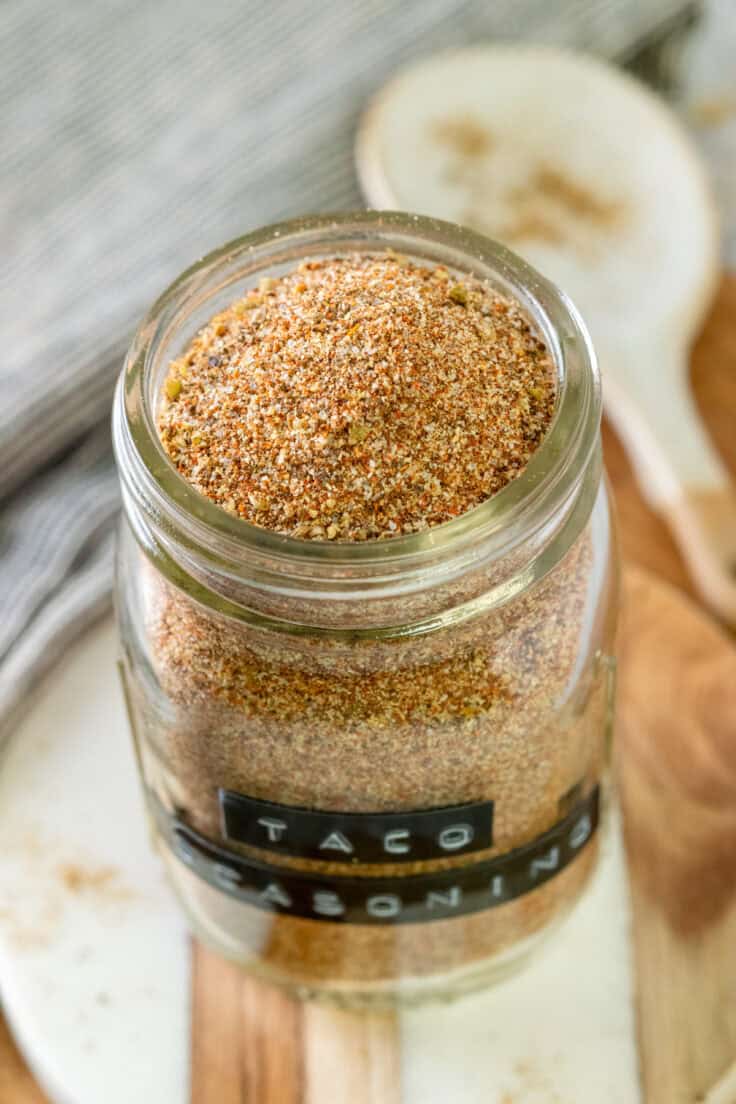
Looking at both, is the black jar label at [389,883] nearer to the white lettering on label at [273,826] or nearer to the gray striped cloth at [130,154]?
the white lettering on label at [273,826]

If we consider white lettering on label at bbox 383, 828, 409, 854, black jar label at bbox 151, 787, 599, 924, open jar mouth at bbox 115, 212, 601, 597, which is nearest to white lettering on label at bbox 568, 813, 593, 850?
black jar label at bbox 151, 787, 599, 924

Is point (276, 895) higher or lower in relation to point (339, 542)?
lower

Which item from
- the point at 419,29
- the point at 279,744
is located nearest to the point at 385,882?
the point at 279,744

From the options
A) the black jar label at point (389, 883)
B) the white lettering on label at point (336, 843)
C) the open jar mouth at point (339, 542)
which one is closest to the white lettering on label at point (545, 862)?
the black jar label at point (389, 883)

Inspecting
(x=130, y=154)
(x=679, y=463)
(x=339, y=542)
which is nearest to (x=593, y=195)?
(x=679, y=463)

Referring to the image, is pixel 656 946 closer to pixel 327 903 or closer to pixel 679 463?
pixel 327 903

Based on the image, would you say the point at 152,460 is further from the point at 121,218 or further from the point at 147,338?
the point at 121,218
